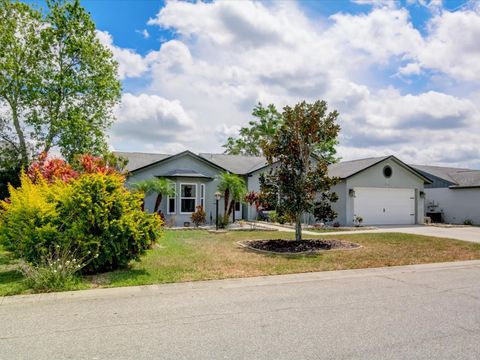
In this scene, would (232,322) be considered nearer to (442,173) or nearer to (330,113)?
(330,113)

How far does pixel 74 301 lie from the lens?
5969 millimetres

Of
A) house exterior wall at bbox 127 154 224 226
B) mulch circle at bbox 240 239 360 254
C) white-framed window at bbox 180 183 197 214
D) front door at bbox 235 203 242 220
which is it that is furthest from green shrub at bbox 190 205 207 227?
mulch circle at bbox 240 239 360 254

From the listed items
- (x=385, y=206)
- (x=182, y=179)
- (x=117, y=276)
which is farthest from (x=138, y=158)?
(x=117, y=276)

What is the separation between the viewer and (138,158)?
22500 mm

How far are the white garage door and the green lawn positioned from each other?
313 inches

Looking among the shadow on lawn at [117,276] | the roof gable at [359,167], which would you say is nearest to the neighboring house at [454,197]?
the roof gable at [359,167]

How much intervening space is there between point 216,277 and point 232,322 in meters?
2.74

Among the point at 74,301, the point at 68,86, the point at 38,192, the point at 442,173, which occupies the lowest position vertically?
the point at 74,301

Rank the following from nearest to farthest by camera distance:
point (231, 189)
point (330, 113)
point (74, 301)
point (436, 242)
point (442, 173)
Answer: point (74, 301), point (330, 113), point (436, 242), point (231, 189), point (442, 173)

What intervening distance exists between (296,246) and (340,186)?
Answer: 36.9ft

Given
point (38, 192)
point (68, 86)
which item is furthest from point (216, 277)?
point (68, 86)

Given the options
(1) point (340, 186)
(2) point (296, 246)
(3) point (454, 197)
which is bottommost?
(2) point (296, 246)

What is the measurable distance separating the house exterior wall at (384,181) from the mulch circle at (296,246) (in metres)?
9.44

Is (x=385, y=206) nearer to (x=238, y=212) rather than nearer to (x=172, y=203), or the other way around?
(x=238, y=212)
